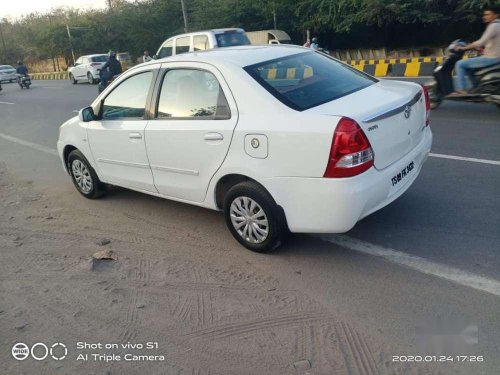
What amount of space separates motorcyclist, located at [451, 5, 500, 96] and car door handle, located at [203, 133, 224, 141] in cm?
576

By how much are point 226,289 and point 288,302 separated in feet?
1.68

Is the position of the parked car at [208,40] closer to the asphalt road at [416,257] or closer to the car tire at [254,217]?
the asphalt road at [416,257]

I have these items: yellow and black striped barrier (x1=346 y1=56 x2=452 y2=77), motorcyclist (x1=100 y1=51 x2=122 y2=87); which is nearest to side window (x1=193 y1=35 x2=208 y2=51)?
motorcyclist (x1=100 y1=51 x2=122 y2=87)

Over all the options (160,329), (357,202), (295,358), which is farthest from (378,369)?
(160,329)

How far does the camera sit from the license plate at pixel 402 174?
372 centimetres

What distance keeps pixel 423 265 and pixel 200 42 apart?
1200 cm

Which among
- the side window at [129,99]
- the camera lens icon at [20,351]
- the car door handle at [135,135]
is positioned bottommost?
the camera lens icon at [20,351]

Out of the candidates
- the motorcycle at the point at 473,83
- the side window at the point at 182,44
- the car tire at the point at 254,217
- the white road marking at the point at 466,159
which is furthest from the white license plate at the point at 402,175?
the side window at the point at 182,44

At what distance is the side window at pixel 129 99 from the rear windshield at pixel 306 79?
126cm

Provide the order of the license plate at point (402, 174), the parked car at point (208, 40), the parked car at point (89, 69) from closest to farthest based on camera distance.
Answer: the license plate at point (402, 174) → the parked car at point (208, 40) → the parked car at point (89, 69)

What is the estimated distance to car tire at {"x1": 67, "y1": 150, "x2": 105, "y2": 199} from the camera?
5.70 metres

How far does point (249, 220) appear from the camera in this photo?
3984 mm

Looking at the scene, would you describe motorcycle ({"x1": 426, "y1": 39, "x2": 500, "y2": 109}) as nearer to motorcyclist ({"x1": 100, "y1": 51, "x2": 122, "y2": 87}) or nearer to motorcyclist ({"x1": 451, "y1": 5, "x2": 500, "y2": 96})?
motorcyclist ({"x1": 451, "y1": 5, "x2": 500, "y2": 96})

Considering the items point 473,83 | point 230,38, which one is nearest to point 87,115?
point 473,83
